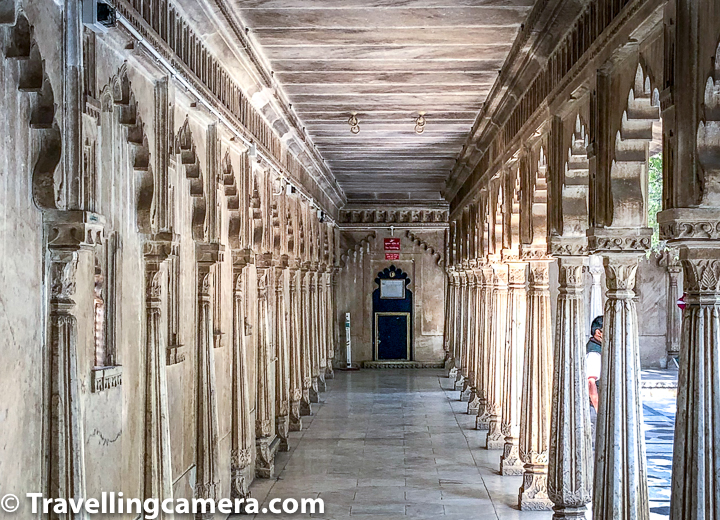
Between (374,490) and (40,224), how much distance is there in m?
6.93

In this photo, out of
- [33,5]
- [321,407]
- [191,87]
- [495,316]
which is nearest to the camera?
[33,5]

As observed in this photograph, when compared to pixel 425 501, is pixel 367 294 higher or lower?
higher

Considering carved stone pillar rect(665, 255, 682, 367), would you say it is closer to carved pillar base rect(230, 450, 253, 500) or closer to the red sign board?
the red sign board

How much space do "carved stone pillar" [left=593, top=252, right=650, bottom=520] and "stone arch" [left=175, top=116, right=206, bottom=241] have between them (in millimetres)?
3512

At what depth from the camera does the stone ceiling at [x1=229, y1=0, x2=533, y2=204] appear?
7754mm

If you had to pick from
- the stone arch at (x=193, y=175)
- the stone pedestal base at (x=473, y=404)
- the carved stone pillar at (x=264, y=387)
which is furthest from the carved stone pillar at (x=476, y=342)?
the stone arch at (x=193, y=175)

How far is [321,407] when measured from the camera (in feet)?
55.9

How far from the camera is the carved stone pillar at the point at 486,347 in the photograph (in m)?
14.0

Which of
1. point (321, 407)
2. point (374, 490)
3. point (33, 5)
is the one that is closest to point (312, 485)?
point (374, 490)

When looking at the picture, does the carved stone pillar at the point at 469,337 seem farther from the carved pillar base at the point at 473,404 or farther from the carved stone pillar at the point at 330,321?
the carved stone pillar at the point at 330,321

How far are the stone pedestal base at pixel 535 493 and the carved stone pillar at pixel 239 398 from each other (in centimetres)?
307

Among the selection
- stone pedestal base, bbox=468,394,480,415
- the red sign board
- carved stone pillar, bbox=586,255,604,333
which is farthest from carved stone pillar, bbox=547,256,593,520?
the red sign board

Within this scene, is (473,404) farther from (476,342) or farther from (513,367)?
(513,367)

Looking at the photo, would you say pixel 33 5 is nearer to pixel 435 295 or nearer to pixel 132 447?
pixel 132 447
